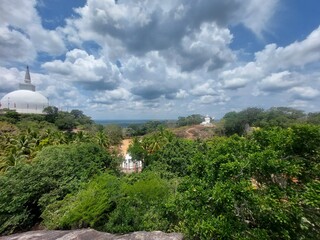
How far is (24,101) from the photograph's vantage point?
245 ft

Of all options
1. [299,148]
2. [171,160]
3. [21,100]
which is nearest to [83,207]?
[299,148]

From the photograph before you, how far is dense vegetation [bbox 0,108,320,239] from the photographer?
587 centimetres

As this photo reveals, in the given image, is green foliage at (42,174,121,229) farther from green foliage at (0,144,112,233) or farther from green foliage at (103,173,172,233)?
green foliage at (0,144,112,233)

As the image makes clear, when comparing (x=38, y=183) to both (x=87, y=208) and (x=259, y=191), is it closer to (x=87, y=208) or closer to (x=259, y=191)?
(x=87, y=208)

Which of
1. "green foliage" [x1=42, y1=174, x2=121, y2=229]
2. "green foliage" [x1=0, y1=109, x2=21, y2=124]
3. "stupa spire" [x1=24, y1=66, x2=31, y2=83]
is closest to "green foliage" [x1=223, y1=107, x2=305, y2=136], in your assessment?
"green foliage" [x1=42, y1=174, x2=121, y2=229]

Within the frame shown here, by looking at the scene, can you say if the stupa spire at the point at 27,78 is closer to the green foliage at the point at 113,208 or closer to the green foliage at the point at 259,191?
the green foliage at the point at 113,208

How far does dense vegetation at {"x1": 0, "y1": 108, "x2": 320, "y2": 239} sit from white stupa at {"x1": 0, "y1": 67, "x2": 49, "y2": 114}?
180 feet

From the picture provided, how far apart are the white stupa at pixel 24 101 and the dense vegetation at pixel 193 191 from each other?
54.8 m

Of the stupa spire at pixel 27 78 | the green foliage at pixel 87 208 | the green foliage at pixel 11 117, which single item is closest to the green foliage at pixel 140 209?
the green foliage at pixel 87 208

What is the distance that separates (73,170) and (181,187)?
12.2 m

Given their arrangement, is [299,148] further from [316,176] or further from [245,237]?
[245,237]

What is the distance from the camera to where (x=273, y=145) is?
7285 mm

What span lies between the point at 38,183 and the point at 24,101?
68631mm

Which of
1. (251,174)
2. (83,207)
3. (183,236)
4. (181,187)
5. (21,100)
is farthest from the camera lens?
(21,100)
